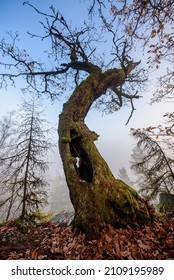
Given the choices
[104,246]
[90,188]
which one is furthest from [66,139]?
[104,246]

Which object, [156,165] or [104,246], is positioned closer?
[104,246]


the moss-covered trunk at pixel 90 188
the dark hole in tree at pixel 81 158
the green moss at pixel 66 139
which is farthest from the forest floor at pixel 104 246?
the green moss at pixel 66 139

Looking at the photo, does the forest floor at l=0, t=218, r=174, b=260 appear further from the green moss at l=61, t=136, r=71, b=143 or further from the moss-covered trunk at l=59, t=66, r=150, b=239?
the green moss at l=61, t=136, r=71, b=143

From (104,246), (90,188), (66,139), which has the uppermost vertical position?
(66,139)

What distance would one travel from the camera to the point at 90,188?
3.80 meters

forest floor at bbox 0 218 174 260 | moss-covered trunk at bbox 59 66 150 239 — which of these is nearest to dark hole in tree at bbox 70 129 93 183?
moss-covered trunk at bbox 59 66 150 239

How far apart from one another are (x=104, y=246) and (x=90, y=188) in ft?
3.83

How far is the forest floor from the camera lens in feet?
9.04

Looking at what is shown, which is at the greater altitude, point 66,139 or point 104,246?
point 66,139

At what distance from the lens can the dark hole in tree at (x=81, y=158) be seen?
15.2 feet

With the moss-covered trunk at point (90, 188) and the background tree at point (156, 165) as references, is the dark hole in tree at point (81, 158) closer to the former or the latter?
the moss-covered trunk at point (90, 188)

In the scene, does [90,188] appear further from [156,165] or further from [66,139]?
[156,165]

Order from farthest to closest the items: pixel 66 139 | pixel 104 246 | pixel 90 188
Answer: pixel 66 139 → pixel 90 188 → pixel 104 246

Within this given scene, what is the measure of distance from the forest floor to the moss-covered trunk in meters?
0.22
